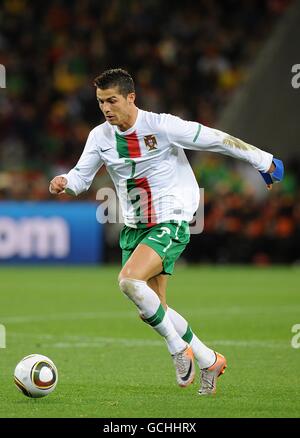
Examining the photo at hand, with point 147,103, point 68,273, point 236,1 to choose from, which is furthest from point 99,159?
point 236,1

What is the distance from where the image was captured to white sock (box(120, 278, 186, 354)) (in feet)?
22.8

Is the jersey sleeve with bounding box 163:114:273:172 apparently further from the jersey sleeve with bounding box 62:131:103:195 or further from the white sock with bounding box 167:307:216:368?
the white sock with bounding box 167:307:216:368

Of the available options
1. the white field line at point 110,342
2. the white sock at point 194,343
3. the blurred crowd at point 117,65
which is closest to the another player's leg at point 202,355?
the white sock at point 194,343

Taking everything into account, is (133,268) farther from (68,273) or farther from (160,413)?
(68,273)

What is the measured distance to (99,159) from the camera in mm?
7566

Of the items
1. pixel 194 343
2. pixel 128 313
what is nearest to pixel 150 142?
pixel 194 343

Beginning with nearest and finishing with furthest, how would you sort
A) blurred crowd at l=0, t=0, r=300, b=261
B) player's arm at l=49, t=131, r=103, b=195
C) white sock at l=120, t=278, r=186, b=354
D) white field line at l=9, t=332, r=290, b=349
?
1. white sock at l=120, t=278, r=186, b=354
2. player's arm at l=49, t=131, r=103, b=195
3. white field line at l=9, t=332, r=290, b=349
4. blurred crowd at l=0, t=0, r=300, b=261

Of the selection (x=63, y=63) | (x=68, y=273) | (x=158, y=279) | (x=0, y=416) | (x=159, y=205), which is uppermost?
(x=63, y=63)

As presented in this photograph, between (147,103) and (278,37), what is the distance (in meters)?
3.51

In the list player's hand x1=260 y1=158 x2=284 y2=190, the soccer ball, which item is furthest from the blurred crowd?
the soccer ball

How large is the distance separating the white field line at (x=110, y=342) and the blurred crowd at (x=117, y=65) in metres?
10.2

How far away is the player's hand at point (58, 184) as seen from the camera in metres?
7.16

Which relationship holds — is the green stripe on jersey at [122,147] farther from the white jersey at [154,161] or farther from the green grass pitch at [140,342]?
the green grass pitch at [140,342]

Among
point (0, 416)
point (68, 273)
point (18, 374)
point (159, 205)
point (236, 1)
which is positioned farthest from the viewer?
point (236, 1)
